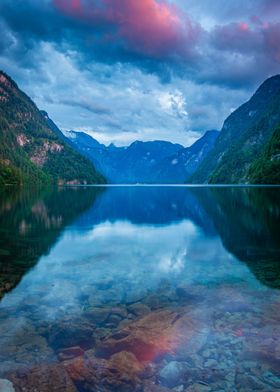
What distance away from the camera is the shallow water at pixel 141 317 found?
9.09 meters

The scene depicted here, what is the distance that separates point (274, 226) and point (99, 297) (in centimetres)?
2761

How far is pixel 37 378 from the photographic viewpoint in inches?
352

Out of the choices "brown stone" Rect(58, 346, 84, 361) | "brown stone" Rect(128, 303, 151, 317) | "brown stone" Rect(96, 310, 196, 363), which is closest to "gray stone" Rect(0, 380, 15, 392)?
"brown stone" Rect(58, 346, 84, 361)

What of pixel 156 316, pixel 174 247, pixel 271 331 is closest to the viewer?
pixel 271 331

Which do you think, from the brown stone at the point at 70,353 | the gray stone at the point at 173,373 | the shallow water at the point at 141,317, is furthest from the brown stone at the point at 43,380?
the gray stone at the point at 173,373

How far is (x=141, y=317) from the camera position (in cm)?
1316

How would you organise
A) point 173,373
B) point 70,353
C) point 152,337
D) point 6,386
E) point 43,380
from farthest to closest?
point 152,337
point 70,353
point 173,373
point 43,380
point 6,386

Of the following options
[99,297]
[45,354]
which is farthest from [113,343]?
[99,297]

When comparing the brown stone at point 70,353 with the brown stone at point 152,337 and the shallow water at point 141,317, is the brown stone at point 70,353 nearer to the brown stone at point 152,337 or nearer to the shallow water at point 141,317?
the shallow water at point 141,317

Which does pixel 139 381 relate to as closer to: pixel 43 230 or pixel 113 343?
pixel 113 343

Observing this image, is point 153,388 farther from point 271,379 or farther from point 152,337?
point 271,379

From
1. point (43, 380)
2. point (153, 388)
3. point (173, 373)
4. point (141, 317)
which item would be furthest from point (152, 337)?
point (43, 380)

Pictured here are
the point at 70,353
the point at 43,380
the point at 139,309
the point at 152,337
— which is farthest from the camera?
the point at 139,309

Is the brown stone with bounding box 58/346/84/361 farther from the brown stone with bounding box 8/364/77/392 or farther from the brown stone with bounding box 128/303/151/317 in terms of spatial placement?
the brown stone with bounding box 128/303/151/317
